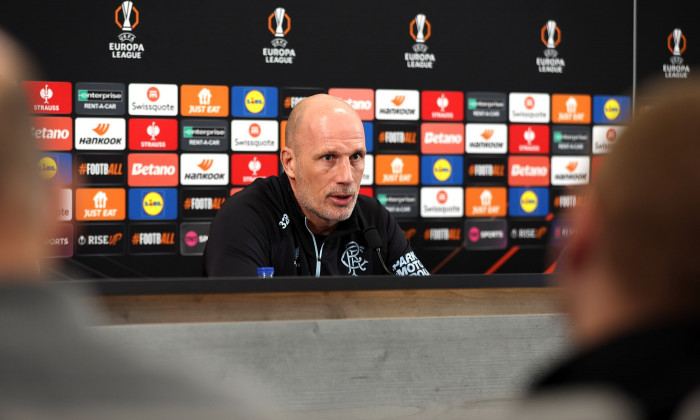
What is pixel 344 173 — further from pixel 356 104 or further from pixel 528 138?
pixel 528 138

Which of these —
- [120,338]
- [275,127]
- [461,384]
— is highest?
[275,127]

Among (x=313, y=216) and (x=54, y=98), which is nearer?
(x=313, y=216)

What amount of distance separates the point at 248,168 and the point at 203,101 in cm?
31

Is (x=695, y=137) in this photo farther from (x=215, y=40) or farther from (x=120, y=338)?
(x=215, y=40)

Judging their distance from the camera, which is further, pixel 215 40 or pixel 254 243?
pixel 215 40

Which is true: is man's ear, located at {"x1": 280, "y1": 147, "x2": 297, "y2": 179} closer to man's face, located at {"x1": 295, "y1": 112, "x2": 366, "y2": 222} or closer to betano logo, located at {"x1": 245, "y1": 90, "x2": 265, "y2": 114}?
man's face, located at {"x1": 295, "y1": 112, "x2": 366, "y2": 222}

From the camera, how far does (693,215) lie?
17.6 inches

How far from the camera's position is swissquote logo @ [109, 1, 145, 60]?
2.96 meters

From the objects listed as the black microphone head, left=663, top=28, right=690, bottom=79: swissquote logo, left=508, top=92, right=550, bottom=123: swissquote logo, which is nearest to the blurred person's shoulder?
the black microphone head

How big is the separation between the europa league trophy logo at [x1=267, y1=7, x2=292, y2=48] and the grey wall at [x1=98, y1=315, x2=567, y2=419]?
6.43ft

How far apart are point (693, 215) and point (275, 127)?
2704mm

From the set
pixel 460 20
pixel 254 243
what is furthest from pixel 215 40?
pixel 254 243

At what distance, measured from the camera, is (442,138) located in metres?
3.28

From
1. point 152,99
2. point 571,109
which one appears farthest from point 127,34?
point 571,109
